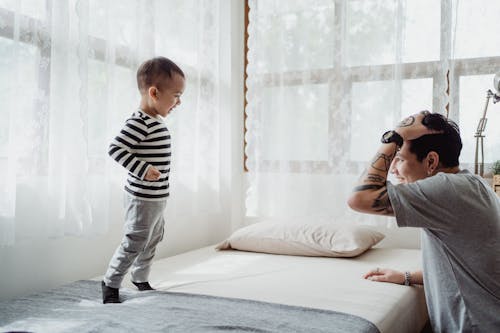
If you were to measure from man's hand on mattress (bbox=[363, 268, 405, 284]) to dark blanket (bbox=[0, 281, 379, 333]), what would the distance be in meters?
0.47

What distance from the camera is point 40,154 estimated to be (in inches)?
67.8

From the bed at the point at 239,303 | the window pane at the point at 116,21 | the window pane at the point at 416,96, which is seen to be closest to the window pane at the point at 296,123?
the window pane at the point at 416,96

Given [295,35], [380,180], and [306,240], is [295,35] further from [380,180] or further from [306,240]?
[380,180]

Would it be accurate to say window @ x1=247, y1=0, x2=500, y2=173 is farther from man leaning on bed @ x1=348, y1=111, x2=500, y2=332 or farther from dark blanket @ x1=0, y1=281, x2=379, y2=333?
dark blanket @ x1=0, y1=281, x2=379, y2=333

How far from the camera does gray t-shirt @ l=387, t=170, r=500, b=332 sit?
121 cm

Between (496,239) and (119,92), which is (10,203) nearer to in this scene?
(119,92)

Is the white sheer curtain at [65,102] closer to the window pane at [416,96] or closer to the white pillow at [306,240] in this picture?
the white pillow at [306,240]

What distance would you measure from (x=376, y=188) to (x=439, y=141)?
22cm

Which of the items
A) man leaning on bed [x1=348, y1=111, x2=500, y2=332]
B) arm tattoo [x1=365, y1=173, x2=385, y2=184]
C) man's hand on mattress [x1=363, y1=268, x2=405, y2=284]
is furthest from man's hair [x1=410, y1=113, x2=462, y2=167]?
man's hand on mattress [x1=363, y1=268, x2=405, y2=284]

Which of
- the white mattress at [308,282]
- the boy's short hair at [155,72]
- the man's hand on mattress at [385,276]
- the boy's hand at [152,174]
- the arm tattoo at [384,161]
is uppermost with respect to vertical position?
the boy's short hair at [155,72]

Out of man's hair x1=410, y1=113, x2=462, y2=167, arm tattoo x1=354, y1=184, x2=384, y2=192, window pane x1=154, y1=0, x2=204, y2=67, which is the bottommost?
arm tattoo x1=354, y1=184, x2=384, y2=192

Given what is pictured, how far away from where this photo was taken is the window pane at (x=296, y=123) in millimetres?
2801

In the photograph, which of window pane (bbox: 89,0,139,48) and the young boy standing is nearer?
the young boy standing

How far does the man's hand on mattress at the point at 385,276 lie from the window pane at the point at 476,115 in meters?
0.97
